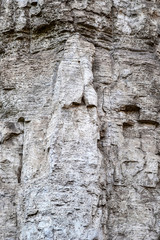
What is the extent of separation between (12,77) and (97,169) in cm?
113

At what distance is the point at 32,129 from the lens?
4.50 m

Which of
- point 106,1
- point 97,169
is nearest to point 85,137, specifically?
point 97,169

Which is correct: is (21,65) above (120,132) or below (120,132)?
above

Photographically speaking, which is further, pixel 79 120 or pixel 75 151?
pixel 79 120

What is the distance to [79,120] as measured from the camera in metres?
4.33

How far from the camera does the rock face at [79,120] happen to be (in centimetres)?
415

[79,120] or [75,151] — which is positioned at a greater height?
[79,120]

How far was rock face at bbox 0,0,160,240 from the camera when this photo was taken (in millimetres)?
4148

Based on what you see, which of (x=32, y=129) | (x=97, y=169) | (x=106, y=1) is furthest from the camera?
(x=106, y=1)

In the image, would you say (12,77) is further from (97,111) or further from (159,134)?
(159,134)

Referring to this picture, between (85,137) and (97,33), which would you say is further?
(97,33)

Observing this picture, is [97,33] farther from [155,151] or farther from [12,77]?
[155,151]

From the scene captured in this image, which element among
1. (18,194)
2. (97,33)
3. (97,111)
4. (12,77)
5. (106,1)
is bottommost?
(18,194)

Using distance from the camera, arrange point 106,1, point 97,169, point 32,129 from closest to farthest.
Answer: point 97,169, point 32,129, point 106,1
